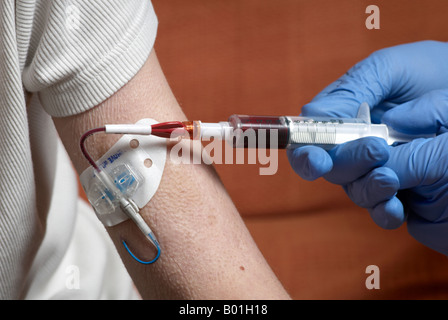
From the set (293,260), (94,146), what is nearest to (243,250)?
(94,146)

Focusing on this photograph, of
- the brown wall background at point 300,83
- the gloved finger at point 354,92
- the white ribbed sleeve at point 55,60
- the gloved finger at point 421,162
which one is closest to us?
the white ribbed sleeve at point 55,60

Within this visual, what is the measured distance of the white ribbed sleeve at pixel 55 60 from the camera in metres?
0.70

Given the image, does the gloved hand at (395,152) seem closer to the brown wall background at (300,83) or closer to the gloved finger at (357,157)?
the gloved finger at (357,157)

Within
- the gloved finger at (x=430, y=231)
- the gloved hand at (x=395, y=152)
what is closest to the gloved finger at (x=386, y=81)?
the gloved hand at (x=395, y=152)

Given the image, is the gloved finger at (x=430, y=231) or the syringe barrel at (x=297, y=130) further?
the gloved finger at (x=430, y=231)

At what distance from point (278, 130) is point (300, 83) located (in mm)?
679

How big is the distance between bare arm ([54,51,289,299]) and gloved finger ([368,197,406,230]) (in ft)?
0.81

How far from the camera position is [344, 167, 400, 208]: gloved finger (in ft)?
2.58

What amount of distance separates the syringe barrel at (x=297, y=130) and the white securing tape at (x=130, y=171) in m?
0.14

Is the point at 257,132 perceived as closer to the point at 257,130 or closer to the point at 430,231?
the point at 257,130

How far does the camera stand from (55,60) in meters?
0.70

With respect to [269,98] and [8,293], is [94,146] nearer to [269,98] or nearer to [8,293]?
[8,293]

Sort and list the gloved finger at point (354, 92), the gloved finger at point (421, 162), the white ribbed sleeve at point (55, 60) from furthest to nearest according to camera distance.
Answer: the gloved finger at point (354, 92), the gloved finger at point (421, 162), the white ribbed sleeve at point (55, 60)

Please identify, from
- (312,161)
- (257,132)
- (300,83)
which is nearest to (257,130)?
(257,132)
